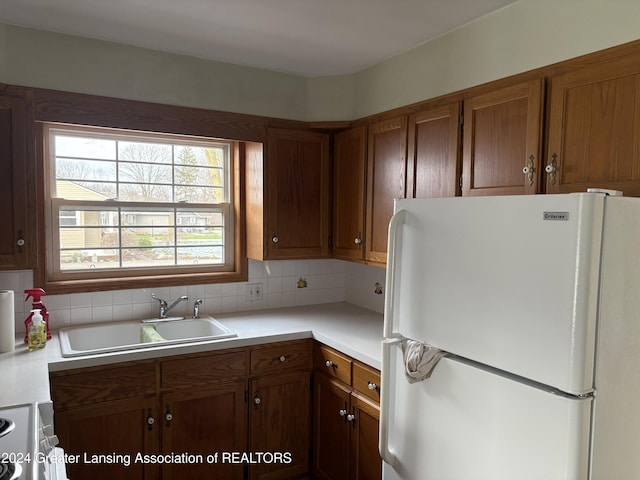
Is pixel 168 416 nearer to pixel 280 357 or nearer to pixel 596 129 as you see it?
pixel 280 357

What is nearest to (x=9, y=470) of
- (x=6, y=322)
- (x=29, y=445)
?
(x=29, y=445)

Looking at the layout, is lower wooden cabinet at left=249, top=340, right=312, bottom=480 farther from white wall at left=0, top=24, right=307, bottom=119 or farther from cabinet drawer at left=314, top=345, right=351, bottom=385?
white wall at left=0, top=24, right=307, bottom=119

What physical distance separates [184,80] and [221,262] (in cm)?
115

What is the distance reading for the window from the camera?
2.52 m

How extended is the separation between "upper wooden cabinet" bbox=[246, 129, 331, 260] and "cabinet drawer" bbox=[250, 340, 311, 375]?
0.58 metres

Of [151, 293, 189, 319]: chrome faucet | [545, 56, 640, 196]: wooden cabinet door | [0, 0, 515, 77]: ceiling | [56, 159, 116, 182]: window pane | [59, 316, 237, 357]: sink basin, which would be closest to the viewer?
[545, 56, 640, 196]: wooden cabinet door

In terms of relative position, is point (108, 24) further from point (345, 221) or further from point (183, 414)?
point (183, 414)

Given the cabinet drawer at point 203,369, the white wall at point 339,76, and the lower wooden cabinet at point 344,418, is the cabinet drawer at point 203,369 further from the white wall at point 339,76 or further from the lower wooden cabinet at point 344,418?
the white wall at point 339,76

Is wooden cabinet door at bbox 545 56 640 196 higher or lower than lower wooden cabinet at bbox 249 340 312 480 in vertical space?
higher

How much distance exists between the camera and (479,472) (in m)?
1.35

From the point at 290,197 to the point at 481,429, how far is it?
1.82m

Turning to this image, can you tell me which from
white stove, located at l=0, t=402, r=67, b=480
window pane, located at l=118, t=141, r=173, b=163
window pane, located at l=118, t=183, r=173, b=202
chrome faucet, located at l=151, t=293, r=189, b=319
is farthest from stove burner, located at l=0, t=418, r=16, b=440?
window pane, located at l=118, t=141, r=173, b=163

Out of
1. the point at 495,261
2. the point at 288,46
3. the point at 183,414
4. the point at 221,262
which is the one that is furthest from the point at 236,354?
the point at 288,46

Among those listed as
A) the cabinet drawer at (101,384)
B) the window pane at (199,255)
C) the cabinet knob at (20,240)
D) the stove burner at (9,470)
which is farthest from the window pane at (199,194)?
the stove burner at (9,470)
